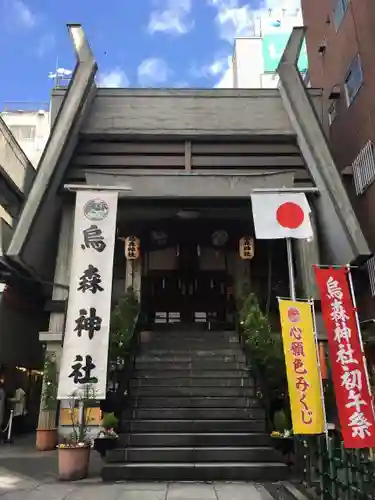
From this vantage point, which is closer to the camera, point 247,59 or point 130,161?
point 130,161

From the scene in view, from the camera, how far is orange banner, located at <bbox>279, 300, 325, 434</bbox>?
612cm

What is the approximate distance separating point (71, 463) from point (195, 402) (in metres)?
2.83

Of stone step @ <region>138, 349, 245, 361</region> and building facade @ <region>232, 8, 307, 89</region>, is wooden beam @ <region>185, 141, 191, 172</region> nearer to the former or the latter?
stone step @ <region>138, 349, 245, 361</region>

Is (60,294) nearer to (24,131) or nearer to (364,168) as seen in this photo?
(364,168)

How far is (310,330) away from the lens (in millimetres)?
6852

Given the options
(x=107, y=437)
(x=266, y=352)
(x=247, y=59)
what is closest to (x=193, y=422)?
(x=107, y=437)

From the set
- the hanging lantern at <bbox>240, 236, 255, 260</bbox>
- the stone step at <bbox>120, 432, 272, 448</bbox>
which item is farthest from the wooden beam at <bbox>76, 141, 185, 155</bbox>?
the stone step at <bbox>120, 432, 272, 448</bbox>

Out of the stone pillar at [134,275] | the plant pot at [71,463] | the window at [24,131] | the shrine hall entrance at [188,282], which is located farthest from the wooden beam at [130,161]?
the window at [24,131]

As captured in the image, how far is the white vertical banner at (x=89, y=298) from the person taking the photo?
26.2 feet

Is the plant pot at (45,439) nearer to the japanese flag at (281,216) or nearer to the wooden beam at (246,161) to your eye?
the japanese flag at (281,216)

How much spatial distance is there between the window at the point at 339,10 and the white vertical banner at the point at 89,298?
902 cm

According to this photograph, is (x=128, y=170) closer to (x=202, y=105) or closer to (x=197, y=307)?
(x=202, y=105)

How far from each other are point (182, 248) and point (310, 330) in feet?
29.0

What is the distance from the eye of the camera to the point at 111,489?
676cm
